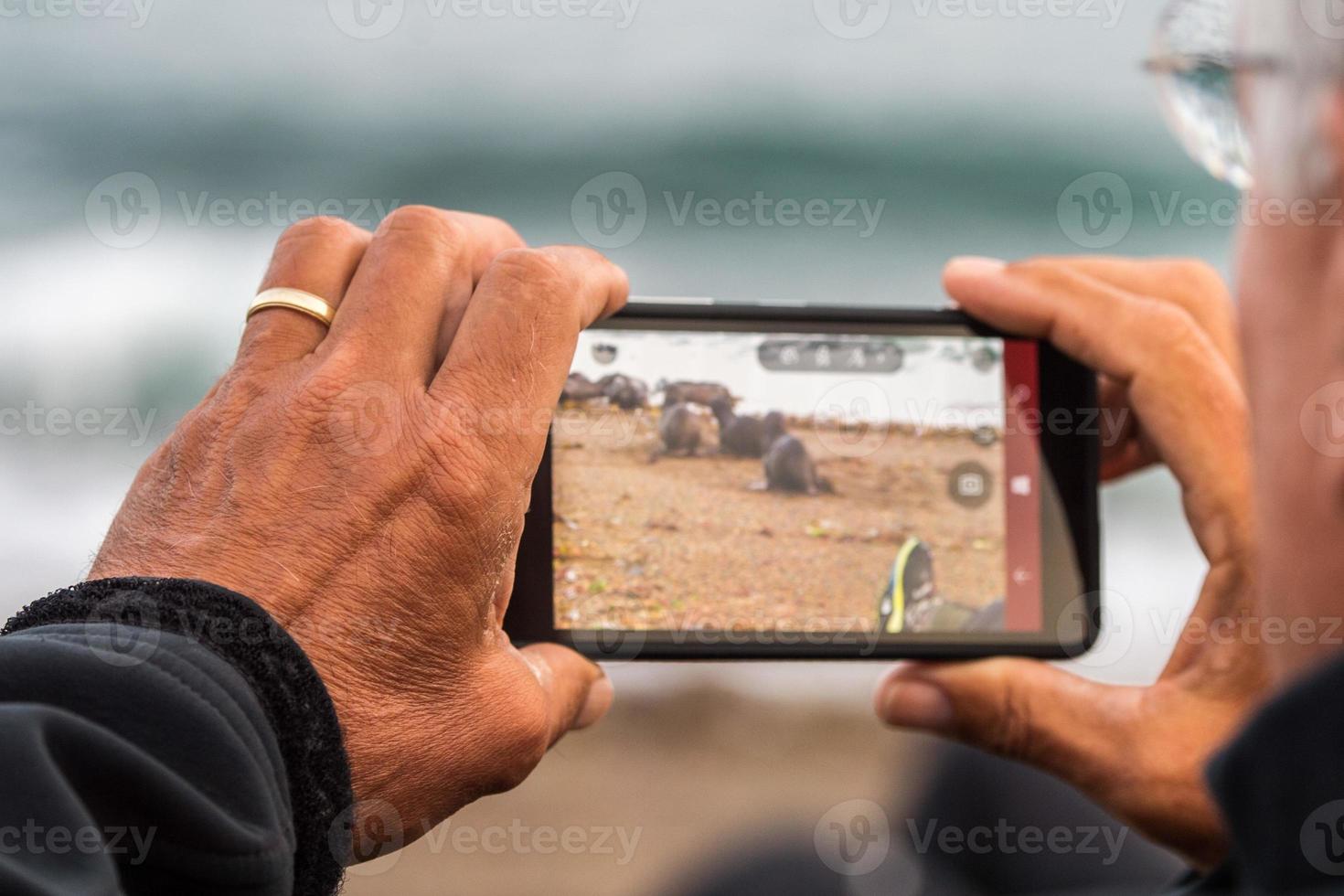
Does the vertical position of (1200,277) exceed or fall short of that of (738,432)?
it exceeds it

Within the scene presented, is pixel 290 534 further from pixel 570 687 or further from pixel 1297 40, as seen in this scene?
pixel 1297 40

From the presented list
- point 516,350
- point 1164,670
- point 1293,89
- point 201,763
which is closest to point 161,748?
point 201,763

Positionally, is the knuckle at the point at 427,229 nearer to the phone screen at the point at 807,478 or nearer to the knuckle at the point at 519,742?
the phone screen at the point at 807,478

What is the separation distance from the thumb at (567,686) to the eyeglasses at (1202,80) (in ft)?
2.29

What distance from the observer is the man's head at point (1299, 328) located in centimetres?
55

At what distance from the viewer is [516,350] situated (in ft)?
2.82

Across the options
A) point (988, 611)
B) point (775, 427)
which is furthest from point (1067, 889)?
point (775, 427)

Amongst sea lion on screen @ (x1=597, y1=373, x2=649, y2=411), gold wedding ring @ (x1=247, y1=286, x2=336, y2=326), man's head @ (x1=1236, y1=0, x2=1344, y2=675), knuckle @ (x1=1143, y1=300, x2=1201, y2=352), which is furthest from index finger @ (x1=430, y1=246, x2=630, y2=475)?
knuckle @ (x1=1143, y1=300, x2=1201, y2=352)

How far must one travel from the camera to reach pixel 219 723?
2.04 feet

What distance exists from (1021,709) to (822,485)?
1.04 ft

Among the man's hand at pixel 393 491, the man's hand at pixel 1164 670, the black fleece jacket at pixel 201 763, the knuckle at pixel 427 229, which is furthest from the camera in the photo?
the man's hand at pixel 1164 670

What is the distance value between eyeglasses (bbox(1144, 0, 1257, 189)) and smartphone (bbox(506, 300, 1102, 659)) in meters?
0.32

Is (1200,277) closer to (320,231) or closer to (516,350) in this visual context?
(516,350)

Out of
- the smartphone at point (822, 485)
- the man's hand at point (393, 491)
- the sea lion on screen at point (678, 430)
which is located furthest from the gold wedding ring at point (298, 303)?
the sea lion on screen at point (678, 430)
